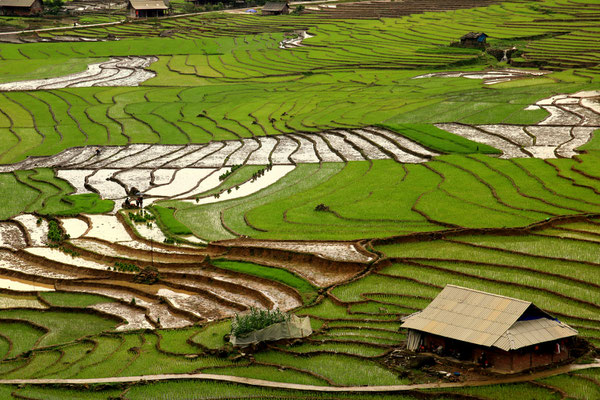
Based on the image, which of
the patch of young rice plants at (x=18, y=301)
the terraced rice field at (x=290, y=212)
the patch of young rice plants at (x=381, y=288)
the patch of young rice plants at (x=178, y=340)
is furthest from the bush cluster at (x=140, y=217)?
the patch of young rice plants at (x=381, y=288)

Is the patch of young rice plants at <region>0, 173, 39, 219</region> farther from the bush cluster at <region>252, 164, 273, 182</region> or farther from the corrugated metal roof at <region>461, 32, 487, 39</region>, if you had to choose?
the corrugated metal roof at <region>461, 32, 487, 39</region>

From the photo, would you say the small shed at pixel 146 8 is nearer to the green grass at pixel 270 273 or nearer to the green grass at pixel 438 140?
the green grass at pixel 438 140

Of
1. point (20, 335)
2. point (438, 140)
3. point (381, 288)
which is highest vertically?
point (438, 140)

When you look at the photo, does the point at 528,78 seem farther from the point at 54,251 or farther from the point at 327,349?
the point at 327,349

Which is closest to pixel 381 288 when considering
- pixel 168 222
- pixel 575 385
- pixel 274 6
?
pixel 575 385

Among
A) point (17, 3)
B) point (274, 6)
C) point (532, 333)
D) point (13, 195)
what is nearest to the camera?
point (532, 333)

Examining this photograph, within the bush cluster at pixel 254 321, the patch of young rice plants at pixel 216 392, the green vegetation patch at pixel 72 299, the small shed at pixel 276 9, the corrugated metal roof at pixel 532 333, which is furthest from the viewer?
the small shed at pixel 276 9

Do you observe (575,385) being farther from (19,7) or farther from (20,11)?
(20,11)
